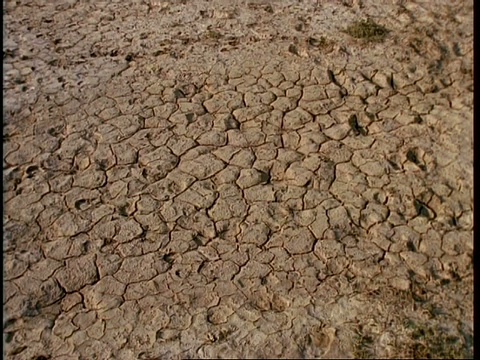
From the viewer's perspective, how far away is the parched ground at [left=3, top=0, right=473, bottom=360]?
9.02ft

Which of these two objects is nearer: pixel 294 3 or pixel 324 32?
pixel 324 32

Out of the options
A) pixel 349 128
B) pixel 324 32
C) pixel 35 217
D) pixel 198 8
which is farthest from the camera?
pixel 198 8

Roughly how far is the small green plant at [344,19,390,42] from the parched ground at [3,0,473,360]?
0.02 meters

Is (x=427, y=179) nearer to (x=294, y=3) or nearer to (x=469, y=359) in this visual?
(x=469, y=359)

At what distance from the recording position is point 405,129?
3707 mm

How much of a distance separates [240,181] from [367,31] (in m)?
1.72

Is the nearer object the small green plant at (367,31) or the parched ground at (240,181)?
the parched ground at (240,181)

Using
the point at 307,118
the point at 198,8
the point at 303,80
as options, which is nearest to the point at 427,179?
the point at 307,118

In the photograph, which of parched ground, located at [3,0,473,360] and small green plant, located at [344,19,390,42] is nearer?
parched ground, located at [3,0,473,360]

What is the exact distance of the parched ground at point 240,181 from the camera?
2750 mm

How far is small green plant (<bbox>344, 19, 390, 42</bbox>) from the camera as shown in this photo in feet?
14.2

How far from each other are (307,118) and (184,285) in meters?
1.41

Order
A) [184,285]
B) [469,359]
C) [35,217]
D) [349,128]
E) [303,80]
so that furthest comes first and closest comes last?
1. [303,80]
2. [349,128]
3. [35,217]
4. [184,285]
5. [469,359]

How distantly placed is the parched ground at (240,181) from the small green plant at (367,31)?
0.07 ft
